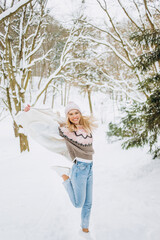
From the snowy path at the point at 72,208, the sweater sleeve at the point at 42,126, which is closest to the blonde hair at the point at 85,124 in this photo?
the sweater sleeve at the point at 42,126

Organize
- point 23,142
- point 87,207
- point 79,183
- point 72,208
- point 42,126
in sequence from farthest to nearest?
1. point 23,142
2. point 72,208
3. point 42,126
4. point 87,207
5. point 79,183

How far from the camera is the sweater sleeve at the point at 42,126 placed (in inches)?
89.2

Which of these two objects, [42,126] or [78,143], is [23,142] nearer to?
[42,126]

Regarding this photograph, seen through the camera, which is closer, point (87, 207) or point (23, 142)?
point (87, 207)

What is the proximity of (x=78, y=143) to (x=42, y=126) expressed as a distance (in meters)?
0.58

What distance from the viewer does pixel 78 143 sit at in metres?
2.15

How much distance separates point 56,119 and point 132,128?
8.28 ft

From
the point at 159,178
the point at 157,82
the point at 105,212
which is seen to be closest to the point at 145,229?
the point at 105,212

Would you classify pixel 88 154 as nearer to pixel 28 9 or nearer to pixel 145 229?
pixel 145 229

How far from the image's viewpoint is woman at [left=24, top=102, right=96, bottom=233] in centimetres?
208

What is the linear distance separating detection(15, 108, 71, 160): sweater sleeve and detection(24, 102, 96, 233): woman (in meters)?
0.10

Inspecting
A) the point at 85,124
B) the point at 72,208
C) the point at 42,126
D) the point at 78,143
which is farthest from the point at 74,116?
the point at 72,208

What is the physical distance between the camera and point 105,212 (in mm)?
2855

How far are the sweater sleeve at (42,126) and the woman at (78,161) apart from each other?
0.10 metres
